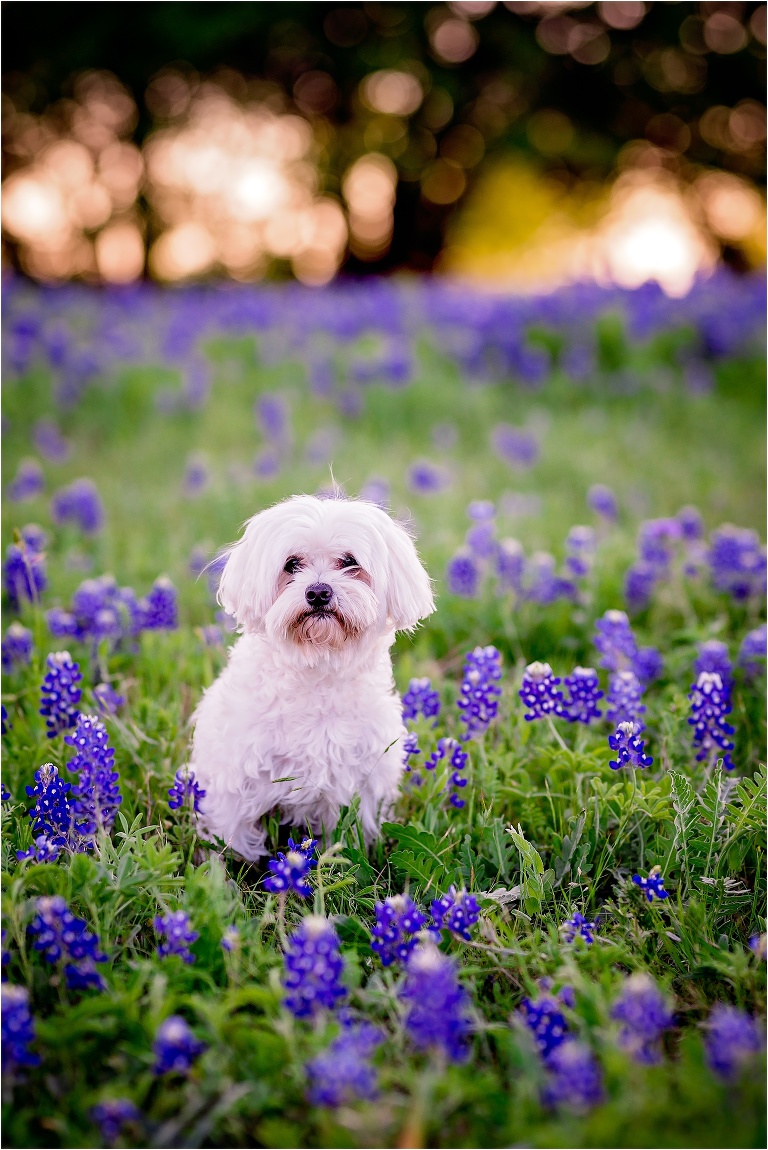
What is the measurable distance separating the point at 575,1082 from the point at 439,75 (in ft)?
72.1

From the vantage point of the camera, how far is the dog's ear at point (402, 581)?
107 inches

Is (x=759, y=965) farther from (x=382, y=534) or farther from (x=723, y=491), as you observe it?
(x=723, y=491)

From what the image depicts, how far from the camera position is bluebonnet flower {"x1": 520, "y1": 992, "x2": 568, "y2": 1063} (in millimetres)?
1867

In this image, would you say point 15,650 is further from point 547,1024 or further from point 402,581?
point 547,1024

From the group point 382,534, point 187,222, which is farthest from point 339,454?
point 187,222

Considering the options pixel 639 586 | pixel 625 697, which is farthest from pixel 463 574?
pixel 625 697

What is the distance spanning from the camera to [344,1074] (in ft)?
5.30

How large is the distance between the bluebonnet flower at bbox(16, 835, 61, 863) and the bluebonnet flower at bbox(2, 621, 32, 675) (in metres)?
1.31

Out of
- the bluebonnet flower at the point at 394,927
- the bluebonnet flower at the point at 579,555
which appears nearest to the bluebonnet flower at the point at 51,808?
the bluebonnet flower at the point at 394,927

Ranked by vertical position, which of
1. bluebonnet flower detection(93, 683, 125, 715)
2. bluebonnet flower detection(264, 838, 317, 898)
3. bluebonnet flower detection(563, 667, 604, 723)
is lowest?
bluebonnet flower detection(264, 838, 317, 898)

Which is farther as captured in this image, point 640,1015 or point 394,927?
point 394,927

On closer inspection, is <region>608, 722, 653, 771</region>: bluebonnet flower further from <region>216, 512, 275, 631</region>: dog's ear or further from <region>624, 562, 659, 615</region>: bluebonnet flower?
<region>624, 562, 659, 615</region>: bluebonnet flower

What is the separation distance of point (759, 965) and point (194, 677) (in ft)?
7.73

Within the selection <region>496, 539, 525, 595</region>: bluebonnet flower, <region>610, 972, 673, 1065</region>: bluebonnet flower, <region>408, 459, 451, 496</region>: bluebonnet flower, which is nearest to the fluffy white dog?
<region>610, 972, 673, 1065</region>: bluebonnet flower
